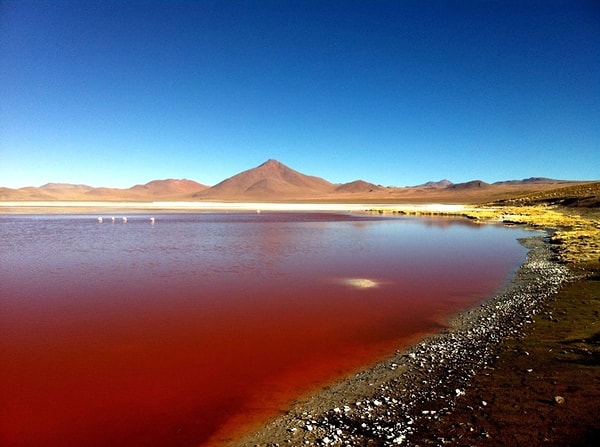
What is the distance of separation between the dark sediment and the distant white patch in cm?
503

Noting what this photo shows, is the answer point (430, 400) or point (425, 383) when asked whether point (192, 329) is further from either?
point (430, 400)

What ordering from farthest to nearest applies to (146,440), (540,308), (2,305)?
(2,305) → (540,308) → (146,440)

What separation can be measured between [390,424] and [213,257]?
51.4 ft

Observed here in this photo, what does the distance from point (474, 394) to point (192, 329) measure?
6153mm

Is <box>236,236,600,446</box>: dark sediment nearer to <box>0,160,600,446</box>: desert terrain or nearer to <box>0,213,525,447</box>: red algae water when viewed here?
<box>0,160,600,446</box>: desert terrain

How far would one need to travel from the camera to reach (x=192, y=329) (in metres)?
9.54

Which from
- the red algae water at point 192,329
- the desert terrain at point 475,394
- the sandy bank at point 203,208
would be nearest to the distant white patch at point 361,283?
the red algae water at point 192,329

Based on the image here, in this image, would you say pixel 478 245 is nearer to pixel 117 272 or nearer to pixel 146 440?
pixel 117 272

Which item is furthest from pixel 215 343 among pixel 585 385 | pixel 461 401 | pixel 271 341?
pixel 585 385

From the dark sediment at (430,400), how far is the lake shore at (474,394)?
0.01 meters

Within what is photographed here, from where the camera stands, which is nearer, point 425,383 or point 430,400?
point 430,400

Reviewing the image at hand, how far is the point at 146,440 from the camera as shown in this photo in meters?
5.29

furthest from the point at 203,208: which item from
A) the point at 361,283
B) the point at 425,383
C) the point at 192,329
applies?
the point at 425,383

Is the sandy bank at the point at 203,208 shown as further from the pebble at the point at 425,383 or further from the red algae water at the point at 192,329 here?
the pebble at the point at 425,383
